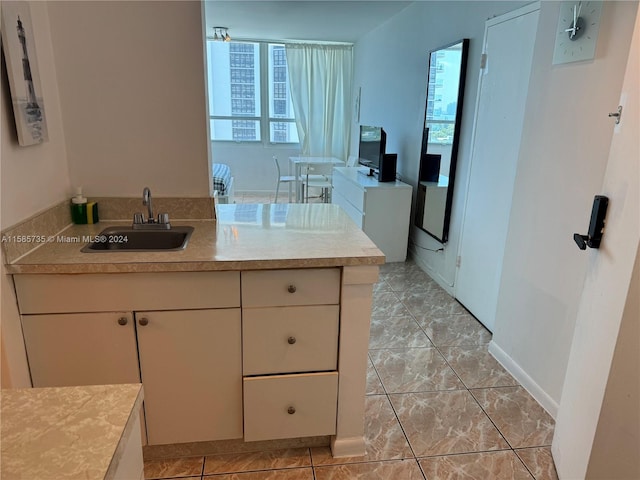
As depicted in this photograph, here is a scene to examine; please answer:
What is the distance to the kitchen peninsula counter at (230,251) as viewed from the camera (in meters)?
1.54

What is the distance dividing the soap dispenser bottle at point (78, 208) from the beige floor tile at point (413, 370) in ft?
5.62

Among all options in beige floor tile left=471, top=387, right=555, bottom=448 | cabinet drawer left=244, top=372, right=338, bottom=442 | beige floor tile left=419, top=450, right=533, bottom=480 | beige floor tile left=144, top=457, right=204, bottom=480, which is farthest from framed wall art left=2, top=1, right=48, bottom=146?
beige floor tile left=471, top=387, right=555, bottom=448

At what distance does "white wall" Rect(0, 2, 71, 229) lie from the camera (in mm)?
1486

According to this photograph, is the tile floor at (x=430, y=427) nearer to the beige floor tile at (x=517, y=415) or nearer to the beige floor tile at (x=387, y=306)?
the beige floor tile at (x=517, y=415)

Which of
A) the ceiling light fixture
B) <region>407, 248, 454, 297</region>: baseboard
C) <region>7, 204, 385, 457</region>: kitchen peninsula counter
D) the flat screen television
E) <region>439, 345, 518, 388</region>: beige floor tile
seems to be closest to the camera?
<region>7, 204, 385, 457</region>: kitchen peninsula counter

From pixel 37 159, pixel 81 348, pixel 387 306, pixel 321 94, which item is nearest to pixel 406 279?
pixel 387 306

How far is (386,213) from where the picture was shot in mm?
4160

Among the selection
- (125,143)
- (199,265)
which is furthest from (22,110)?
(199,265)

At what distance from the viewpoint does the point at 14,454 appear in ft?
2.21

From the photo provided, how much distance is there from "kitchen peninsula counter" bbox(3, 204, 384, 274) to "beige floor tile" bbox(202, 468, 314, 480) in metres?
0.86

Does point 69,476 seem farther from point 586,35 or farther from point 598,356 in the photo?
point 586,35

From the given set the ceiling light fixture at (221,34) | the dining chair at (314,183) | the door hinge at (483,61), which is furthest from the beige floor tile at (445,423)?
the ceiling light fixture at (221,34)

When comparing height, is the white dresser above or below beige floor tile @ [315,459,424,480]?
above

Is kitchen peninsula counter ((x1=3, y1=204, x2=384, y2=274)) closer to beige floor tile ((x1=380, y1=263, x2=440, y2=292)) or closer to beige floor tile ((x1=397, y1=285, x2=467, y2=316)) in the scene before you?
beige floor tile ((x1=397, y1=285, x2=467, y2=316))
